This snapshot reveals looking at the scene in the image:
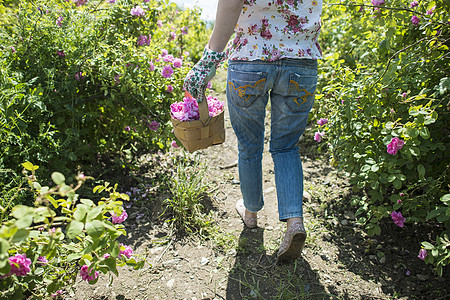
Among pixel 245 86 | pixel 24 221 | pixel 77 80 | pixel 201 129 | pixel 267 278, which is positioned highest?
pixel 77 80

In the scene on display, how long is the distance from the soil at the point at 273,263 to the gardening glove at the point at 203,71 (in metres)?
0.96

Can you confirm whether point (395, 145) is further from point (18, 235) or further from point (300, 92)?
point (18, 235)

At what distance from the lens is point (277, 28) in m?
1.62

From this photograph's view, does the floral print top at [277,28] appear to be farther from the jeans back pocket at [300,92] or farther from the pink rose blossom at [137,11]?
the pink rose blossom at [137,11]

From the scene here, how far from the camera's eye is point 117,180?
2625mm

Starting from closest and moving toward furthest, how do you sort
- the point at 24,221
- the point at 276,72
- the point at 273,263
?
the point at 24,221 < the point at 276,72 < the point at 273,263

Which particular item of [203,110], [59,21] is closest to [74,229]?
[203,110]

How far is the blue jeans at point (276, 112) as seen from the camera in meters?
1.65

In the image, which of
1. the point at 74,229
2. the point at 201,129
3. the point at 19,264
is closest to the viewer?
the point at 74,229

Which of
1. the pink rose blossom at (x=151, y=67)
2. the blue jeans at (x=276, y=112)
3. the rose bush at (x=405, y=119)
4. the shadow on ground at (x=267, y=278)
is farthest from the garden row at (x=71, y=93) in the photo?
the rose bush at (x=405, y=119)

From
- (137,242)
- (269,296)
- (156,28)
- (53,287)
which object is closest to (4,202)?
(53,287)

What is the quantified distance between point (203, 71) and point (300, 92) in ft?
1.60

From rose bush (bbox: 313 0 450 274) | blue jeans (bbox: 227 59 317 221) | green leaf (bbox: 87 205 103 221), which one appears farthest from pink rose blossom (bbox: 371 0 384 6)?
green leaf (bbox: 87 205 103 221)

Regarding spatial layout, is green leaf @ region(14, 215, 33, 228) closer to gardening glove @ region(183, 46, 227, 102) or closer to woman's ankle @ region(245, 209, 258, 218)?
gardening glove @ region(183, 46, 227, 102)
